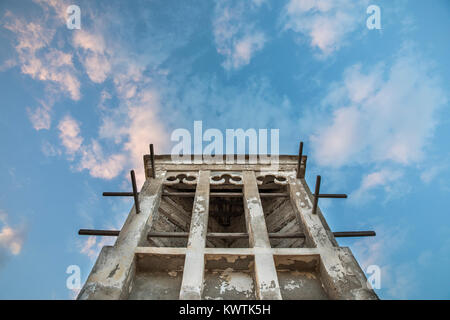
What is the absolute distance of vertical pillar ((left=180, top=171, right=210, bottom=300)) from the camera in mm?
4130

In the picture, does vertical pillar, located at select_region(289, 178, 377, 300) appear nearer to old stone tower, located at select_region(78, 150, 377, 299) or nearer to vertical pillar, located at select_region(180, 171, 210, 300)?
old stone tower, located at select_region(78, 150, 377, 299)

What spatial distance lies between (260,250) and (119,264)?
255 centimetres

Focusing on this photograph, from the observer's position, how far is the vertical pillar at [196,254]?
13.6 ft

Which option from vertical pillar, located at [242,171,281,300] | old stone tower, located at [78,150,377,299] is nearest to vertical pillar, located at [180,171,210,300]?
old stone tower, located at [78,150,377,299]

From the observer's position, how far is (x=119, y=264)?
462 centimetres

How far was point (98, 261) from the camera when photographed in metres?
4.63

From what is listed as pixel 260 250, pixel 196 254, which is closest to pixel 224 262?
pixel 196 254

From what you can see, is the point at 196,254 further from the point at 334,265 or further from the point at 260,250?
the point at 334,265
